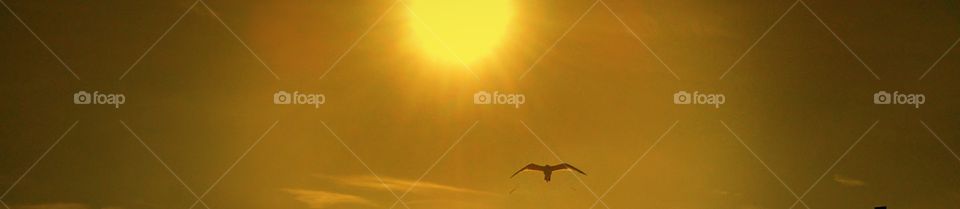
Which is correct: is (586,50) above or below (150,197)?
above

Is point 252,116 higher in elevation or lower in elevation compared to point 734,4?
lower

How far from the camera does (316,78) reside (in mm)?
2240

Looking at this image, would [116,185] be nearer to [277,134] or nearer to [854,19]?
[277,134]

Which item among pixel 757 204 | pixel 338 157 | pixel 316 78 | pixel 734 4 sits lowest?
pixel 757 204

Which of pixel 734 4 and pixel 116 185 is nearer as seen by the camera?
pixel 116 185

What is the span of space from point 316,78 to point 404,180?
35cm

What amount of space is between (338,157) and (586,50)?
28.1 inches

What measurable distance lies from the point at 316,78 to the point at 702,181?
1.06 meters

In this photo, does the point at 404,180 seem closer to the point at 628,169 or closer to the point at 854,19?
the point at 628,169

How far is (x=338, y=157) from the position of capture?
88.7 inches

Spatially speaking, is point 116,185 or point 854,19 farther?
point 854,19

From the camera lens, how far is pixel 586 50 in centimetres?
231

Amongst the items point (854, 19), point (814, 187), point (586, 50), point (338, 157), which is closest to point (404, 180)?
point (338, 157)

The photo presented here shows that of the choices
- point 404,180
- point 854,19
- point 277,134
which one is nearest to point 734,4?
point 854,19
